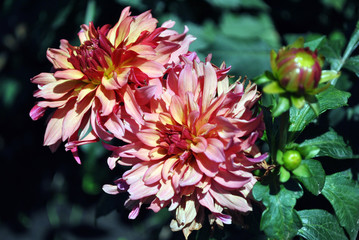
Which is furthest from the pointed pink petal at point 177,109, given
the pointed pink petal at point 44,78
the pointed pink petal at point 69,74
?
the pointed pink petal at point 44,78

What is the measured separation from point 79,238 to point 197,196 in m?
2.12

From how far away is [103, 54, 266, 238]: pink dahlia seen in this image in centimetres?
114

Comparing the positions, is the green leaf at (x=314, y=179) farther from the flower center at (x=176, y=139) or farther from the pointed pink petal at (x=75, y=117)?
the pointed pink petal at (x=75, y=117)

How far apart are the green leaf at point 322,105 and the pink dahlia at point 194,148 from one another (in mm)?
155

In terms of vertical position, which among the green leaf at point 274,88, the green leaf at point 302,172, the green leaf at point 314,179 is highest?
the green leaf at point 274,88

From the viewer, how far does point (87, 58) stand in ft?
→ 4.02

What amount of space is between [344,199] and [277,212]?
27cm

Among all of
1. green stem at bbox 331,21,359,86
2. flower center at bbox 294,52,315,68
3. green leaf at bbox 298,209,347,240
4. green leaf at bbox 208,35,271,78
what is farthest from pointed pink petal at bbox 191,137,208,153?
green leaf at bbox 208,35,271,78

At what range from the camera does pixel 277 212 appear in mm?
1146

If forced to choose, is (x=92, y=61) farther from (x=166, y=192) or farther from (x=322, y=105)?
(x=322, y=105)

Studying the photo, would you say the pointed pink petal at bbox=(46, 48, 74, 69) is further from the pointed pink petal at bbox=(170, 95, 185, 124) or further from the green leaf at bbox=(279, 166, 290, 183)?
the green leaf at bbox=(279, 166, 290, 183)

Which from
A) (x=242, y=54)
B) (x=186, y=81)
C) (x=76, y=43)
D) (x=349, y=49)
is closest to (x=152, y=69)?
(x=186, y=81)

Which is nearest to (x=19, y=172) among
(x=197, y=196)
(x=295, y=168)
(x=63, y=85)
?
(x=63, y=85)

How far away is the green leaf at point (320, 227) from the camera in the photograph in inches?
50.3
